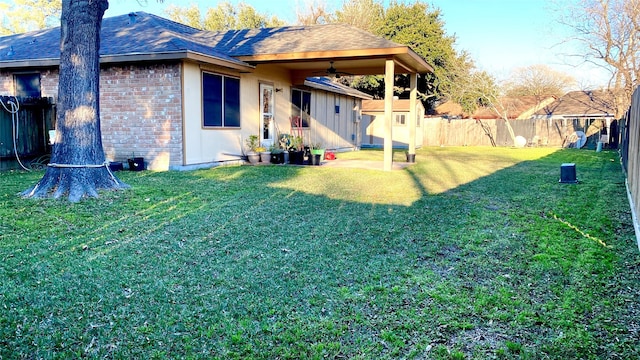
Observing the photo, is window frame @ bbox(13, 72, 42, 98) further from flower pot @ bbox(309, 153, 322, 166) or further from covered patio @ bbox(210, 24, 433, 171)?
flower pot @ bbox(309, 153, 322, 166)

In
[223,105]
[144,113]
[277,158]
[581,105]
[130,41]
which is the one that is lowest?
[277,158]

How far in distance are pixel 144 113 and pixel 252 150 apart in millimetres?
2829

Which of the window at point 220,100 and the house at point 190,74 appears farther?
the window at point 220,100

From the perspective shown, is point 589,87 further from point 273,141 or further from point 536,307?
point 536,307

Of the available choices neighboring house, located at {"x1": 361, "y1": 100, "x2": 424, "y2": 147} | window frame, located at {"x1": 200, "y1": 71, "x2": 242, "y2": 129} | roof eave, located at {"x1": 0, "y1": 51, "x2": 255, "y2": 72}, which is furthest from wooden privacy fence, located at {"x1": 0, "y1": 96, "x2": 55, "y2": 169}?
neighboring house, located at {"x1": 361, "y1": 100, "x2": 424, "y2": 147}

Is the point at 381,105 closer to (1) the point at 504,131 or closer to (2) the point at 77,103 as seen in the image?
(1) the point at 504,131

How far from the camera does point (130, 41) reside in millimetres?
10266

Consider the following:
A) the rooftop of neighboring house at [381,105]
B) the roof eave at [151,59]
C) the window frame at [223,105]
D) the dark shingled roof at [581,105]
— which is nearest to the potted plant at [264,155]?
the window frame at [223,105]

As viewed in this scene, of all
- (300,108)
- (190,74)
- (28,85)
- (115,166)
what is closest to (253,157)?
(190,74)

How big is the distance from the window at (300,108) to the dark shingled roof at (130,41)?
3.43 m

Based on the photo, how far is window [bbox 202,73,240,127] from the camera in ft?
33.0

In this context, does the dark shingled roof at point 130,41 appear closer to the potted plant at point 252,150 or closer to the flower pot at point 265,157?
the potted plant at point 252,150

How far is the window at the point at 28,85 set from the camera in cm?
1081

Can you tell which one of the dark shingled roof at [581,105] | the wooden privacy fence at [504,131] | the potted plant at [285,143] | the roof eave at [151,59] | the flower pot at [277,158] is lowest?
the flower pot at [277,158]
